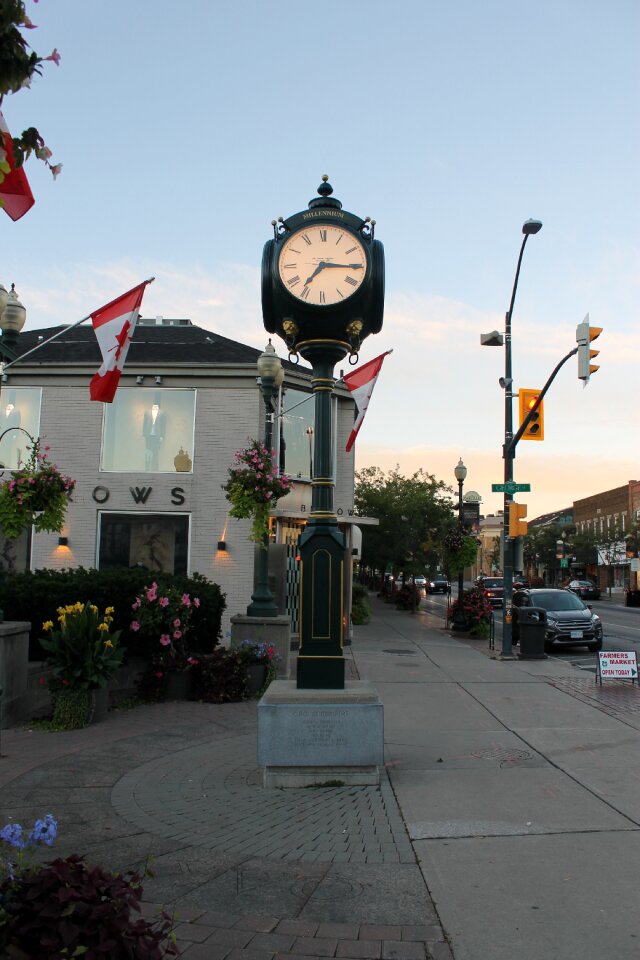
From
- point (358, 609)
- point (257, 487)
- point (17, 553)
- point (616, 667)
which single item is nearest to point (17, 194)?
point (257, 487)

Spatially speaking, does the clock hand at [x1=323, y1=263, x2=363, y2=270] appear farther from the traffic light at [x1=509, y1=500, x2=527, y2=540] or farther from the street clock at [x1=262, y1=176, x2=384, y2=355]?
the traffic light at [x1=509, y1=500, x2=527, y2=540]

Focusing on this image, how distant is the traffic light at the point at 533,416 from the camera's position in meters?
17.1

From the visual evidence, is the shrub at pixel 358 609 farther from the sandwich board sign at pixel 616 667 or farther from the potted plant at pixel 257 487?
the sandwich board sign at pixel 616 667

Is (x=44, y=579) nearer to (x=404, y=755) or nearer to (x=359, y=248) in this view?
(x=404, y=755)

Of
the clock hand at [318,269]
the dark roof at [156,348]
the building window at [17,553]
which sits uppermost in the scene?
the dark roof at [156,348]

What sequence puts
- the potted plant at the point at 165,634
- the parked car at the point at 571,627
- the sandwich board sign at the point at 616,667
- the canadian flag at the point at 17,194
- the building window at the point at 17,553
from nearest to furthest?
the canadian flag at the point at 17,194 < the potted plant at the point at 165,634 < the sandwich board sign at the point at 616,667 < the building window at the point at 17,553 < the parked car at the point at 571,627

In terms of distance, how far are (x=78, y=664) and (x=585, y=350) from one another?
10635 mm

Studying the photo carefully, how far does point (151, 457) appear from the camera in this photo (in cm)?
1958

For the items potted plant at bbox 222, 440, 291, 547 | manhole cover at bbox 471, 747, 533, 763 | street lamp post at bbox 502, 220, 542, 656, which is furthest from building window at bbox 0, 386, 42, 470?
manhole cover at bbox 471, 747, 533, 763

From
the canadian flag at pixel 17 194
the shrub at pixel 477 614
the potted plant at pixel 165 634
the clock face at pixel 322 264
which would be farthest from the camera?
the shrub at pixel 477 614

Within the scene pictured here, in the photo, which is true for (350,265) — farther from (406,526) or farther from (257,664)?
(406,526)

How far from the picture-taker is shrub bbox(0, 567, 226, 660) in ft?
34.1

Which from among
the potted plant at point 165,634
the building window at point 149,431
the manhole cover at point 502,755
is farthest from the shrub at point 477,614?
the manhole cover at point 502,755

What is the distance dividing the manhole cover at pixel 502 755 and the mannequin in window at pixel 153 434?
1341 centimetres
